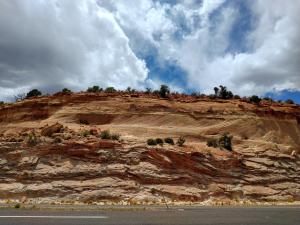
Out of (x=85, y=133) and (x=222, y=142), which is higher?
(x=85, y=133)

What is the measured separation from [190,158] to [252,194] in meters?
4.32

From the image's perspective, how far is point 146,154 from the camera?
28.8 metres

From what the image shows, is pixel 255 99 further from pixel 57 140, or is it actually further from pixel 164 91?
pixel 57 140

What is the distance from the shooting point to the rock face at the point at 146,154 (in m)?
26.9

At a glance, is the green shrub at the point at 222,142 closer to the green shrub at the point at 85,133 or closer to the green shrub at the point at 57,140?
the green shrub at the point at 85,133

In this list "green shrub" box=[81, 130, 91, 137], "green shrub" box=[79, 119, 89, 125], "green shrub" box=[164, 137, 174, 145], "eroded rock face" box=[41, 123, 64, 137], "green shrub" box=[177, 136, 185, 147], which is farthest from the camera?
"green shrub" box=[79, 119, 89, 125]

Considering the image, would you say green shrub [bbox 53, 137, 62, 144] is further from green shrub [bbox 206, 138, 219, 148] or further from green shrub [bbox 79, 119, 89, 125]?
green shrub [bbox 206, 138, 219, 148]

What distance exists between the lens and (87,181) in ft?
88.3

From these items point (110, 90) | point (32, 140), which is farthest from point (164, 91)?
point (32, 140)

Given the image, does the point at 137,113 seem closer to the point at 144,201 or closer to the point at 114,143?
the point at 114,143

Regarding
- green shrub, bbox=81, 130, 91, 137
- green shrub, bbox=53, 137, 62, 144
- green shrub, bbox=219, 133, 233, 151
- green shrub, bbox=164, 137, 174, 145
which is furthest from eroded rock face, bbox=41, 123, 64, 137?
green shrub, bbox=219, 133, 233, 151

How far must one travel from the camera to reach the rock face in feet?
88.4

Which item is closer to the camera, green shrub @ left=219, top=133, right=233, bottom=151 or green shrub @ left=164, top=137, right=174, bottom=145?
green shrub @ left=164, top=137, right=174, bottom=145

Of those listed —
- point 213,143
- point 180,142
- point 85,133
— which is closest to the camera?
point 85,133
